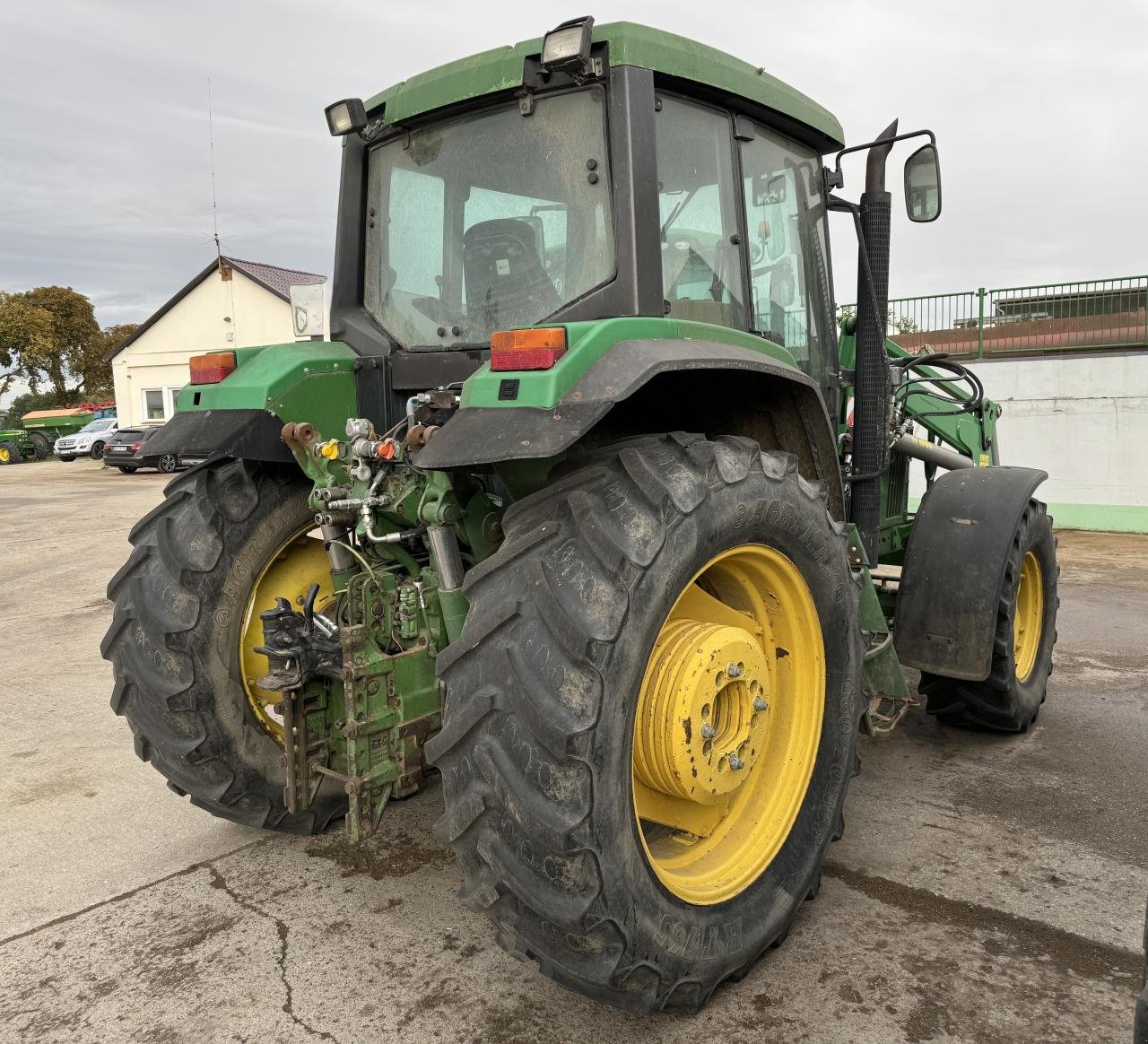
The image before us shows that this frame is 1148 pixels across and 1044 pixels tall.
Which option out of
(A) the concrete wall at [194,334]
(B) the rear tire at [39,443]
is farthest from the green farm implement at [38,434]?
(A) the concrete wall at [194,334]

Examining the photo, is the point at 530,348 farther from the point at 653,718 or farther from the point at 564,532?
the point at 653,718

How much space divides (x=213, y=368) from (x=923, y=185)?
2696 mm

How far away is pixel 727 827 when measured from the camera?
2.70 meters

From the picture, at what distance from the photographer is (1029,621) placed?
4.53 metres

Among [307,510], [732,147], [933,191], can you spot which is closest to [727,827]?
[307,510]

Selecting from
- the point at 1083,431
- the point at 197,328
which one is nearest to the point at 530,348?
the point at 1083,431

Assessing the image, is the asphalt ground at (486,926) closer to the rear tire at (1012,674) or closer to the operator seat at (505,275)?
the rear tire at (1012,674)

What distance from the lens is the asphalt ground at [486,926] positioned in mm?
2371

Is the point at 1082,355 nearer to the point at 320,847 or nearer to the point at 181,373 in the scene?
the point at 320,847

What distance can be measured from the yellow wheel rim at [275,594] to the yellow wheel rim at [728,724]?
130 centimetres

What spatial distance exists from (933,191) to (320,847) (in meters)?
3.30

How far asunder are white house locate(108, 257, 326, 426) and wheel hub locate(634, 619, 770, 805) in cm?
2734

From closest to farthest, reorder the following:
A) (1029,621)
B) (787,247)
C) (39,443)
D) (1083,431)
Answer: (787,247) < (1029,621) < (1083,431) < (39,443)

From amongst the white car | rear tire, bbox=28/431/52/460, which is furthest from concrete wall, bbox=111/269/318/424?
rear tire, bbox=28/431/52/460
